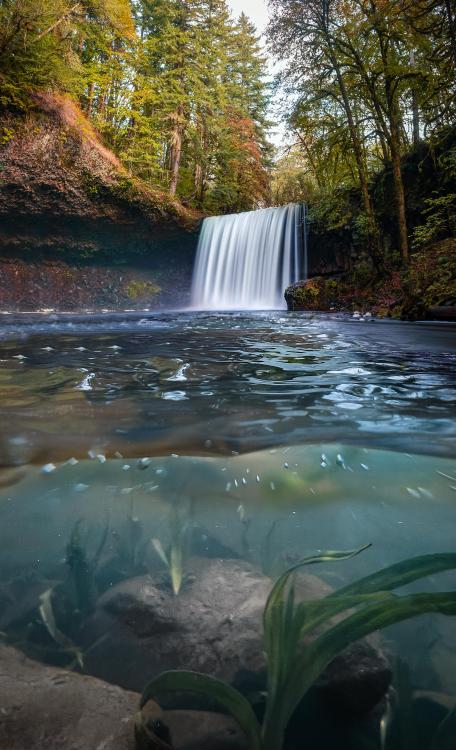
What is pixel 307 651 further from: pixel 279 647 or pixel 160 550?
pixel 160 550

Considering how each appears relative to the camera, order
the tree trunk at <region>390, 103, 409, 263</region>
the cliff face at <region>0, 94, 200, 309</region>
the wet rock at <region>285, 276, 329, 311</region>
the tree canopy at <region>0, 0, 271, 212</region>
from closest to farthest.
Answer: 1. the tree trunk at <region>390, 103, 409, 263</region>
2. the wet rock at <region>285, 276, 329, 311</region>
3. the tree canopy at <region>0, 0, 271, 212</region>
4. the cliff face at <region>0, 94, 200, 309</region>

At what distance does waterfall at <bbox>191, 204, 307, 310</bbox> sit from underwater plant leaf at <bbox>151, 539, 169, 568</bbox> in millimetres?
14571

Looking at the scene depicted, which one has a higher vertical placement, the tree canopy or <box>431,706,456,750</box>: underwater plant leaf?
the tree canopy

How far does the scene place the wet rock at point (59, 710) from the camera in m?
0.62

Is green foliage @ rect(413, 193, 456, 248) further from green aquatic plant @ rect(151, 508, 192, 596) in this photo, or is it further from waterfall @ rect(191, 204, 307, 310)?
green aquatic plant @ rect(151, 508, 192, 596)

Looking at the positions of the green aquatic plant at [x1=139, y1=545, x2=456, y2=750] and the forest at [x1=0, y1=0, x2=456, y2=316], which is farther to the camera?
the forest at [x1=0, y1=0, x2=456, y2=316]

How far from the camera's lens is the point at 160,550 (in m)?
1.11

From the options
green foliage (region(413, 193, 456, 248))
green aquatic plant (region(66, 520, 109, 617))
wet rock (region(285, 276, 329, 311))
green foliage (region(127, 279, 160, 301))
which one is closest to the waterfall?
green foliage (region(127, 279, 160, 301))

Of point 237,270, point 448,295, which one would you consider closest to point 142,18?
point 237,270

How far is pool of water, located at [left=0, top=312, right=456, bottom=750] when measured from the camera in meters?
0.96

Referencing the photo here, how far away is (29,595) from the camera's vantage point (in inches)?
37.1

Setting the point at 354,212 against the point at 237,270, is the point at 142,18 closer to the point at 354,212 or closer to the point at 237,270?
the point at 237,270

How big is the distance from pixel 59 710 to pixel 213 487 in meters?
0.82

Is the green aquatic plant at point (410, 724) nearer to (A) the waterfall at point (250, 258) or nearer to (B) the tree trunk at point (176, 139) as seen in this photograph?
(A) the waterfall at point (250, 258)
